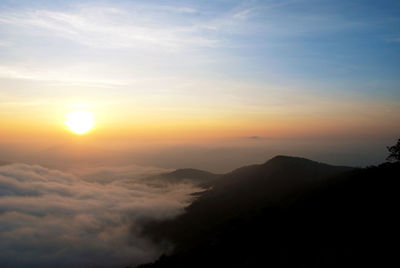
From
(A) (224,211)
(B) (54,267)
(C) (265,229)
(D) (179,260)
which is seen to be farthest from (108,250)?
(C) (265,229)

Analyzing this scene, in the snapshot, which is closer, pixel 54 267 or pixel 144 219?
pixel 54 267

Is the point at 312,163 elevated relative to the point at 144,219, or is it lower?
elevated

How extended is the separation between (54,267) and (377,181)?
417ft

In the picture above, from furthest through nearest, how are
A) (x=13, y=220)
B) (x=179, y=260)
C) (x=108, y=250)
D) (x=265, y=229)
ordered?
(x=13, y=220) < (x=108, y=250) < (x=179, y=260) < (x=265, y=229)

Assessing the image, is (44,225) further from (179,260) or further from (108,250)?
(179,260)

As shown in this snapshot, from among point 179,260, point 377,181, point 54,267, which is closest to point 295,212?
point 377,181

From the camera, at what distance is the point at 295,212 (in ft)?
181

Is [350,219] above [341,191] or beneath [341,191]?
beneath

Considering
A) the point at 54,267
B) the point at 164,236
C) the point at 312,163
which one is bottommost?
the point at 54,267

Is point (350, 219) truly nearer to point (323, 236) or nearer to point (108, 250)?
point (323, 236)

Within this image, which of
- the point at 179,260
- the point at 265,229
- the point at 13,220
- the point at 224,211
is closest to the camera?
the point at 265,229

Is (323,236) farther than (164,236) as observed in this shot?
No

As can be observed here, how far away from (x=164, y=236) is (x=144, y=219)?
3966 centimetres

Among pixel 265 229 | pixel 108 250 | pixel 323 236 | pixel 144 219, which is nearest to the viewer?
pixel 323 236
